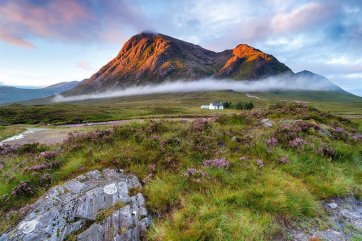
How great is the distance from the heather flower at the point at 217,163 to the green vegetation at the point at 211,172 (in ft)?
0.12

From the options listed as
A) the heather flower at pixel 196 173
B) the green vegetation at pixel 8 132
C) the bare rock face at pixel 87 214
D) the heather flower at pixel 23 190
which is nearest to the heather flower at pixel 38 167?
the heather flower at pixel 23 190

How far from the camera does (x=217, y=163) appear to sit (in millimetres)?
8023

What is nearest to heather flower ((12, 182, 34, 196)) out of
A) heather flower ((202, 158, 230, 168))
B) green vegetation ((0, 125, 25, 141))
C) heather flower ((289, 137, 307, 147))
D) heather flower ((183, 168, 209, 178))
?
heather flower ((183, 168, 209, 178))

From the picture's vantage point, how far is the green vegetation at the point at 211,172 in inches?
212

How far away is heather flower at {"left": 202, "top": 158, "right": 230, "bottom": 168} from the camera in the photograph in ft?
25.8

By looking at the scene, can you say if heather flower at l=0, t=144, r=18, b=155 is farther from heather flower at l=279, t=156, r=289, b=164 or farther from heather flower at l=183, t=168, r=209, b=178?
heather flower at l=279, t=156, r=289, b=164

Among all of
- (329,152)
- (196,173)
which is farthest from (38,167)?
(329,152)

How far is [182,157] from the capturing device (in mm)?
8945

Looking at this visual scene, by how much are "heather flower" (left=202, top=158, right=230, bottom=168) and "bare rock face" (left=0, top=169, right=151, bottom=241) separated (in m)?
2.60

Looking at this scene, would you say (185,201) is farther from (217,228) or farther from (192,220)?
(217,228)

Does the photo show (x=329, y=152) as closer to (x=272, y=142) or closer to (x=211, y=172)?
(x=272, y=142)

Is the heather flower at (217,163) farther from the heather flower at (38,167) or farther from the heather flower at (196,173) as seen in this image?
the heather flower at (38,167)

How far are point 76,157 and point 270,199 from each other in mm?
7849

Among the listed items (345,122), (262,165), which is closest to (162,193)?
(262,165)
